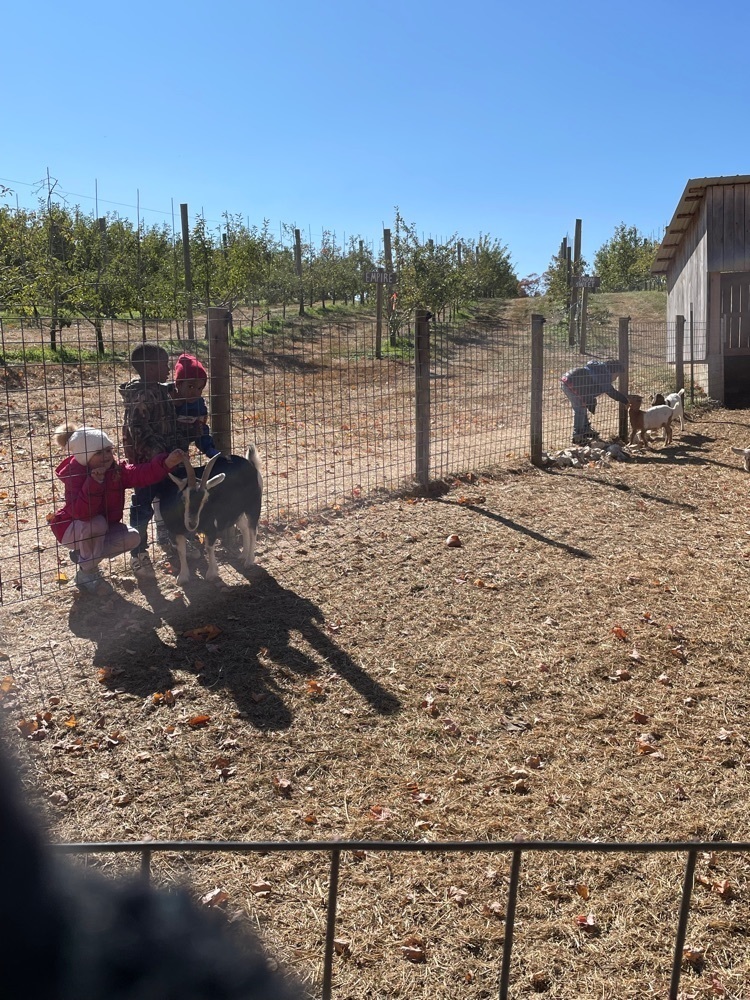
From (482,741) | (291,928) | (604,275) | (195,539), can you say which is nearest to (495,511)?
(195,539)

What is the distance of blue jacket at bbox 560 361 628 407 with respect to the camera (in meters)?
12.2

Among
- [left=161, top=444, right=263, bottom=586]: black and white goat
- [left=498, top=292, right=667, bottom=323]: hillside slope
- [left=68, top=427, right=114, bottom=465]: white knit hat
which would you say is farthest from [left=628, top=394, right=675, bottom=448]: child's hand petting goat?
[left=498, top=292, right=667, bottom=323]: hillside slope

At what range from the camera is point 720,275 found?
57.6ft

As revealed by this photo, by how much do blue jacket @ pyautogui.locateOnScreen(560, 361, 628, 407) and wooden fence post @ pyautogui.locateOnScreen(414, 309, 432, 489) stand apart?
3.87m

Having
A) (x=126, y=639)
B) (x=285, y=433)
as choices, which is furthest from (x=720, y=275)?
A: (x=126, y=639)

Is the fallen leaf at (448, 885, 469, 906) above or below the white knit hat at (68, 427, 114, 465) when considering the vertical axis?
below

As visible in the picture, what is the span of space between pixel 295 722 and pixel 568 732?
140 centimetres

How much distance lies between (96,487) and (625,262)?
5274cm

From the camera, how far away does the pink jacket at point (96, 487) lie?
237 inches

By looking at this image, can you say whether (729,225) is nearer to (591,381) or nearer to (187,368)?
(591,381)

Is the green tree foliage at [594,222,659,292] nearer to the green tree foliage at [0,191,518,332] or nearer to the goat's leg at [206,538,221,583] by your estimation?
the green tree foliage at [0,191,518,332]

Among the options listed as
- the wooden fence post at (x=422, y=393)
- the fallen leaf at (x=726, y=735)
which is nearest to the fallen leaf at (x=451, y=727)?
the fallen leaf at (x=726, y=735)

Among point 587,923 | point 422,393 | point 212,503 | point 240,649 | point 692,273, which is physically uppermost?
point 692,273

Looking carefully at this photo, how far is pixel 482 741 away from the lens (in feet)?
14.6
